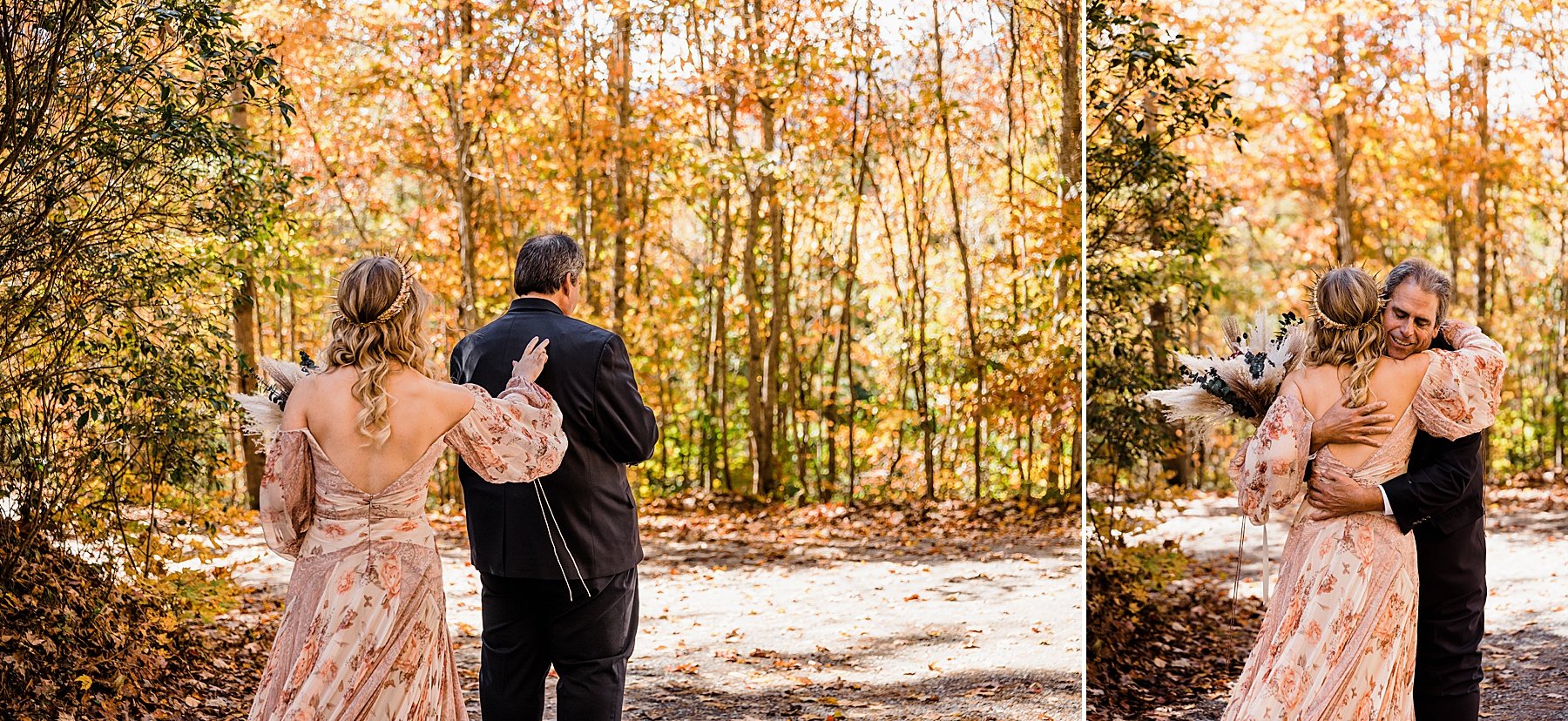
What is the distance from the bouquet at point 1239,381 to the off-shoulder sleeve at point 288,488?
1753mm

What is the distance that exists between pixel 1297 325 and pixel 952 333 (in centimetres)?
343

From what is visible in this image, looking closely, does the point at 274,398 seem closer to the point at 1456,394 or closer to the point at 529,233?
the point at 1456,394

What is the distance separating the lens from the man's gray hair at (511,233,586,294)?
8.25 ft

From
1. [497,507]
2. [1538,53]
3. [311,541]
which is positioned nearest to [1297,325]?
[497,507]

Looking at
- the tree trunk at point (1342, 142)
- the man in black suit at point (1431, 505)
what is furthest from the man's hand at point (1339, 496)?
the tree trunk at point (1342, 142)

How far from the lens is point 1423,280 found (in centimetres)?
242

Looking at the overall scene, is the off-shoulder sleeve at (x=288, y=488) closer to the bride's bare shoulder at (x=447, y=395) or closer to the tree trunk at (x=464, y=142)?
the bride's bare shoulder at (x=447, y=395)

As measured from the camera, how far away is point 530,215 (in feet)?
Answer: 27.5

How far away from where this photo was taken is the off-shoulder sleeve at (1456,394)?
2.41m

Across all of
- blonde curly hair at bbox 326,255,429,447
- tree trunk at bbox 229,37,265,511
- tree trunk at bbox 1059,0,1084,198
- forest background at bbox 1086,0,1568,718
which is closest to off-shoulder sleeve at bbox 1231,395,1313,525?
forest background at bbox 1086,0,1568,718

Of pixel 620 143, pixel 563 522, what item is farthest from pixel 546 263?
pixel 620 143

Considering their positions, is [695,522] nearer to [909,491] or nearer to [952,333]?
[909,491]

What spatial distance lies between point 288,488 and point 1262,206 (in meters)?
9.92

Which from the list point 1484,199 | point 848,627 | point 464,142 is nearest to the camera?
point 848,627
